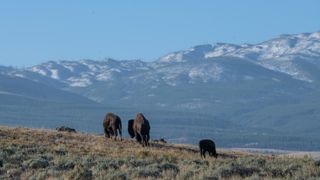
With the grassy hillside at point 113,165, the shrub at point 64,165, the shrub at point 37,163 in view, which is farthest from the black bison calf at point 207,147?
the shrub at point 37,163

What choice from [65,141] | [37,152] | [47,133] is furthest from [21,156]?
[47,133]

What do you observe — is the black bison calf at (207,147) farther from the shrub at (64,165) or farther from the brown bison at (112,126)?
the shrub at (64,165)

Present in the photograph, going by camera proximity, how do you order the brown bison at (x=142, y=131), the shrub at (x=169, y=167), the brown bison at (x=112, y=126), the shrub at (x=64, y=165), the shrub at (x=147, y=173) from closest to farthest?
the shrub at (x=147, y=173), the shrub at (x=169, y=167), the shrub at (x=64, y=165), the brown bison at (x=142, y=131), the brown bison at (x=112, y=126)

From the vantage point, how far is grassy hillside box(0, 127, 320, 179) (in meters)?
24.5

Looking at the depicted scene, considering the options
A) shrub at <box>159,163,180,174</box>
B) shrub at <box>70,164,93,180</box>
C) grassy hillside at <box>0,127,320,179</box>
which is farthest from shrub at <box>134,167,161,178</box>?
shrub at <box>70,164,93,180</box>

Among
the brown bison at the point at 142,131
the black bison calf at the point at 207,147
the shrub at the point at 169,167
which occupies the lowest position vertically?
the shrub at the point at 169,167

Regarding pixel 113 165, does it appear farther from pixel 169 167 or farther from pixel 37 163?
pixel 37 163

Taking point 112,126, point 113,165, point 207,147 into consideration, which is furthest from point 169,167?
point 112,126

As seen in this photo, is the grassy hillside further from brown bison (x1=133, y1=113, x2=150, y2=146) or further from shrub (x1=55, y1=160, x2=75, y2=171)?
brown bison (x1=133, y1=113, x2=150, y2=146)

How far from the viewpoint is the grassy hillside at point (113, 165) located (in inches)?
966

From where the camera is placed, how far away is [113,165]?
26.9m

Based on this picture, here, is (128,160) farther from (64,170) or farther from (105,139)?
(105,139)

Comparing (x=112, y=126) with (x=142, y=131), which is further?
(x=112, y=126)

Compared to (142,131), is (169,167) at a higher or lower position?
lower
